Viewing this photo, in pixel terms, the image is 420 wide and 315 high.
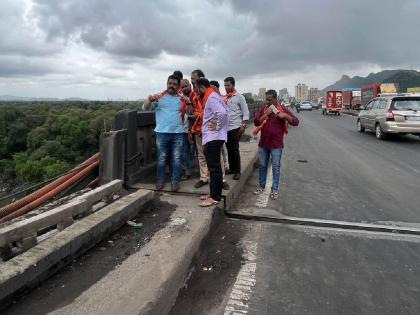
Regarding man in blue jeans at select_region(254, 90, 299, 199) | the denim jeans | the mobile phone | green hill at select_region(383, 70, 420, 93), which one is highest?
green hill at select_region(383, 70, 420, 93)

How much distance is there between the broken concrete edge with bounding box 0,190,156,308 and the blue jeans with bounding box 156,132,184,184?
1185mm

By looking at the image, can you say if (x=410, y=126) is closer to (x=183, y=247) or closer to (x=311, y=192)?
(x=311, y=192)

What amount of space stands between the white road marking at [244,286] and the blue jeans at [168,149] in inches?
74.8

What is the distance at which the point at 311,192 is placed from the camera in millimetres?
6660

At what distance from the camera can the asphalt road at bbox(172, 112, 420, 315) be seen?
3.06 m

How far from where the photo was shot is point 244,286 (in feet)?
10.8

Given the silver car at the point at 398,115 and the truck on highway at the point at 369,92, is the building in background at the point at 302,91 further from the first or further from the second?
the silver car at the point at 398,115

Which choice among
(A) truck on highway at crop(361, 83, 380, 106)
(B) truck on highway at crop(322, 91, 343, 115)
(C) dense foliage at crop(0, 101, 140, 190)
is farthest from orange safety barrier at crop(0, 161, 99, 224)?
(C) dense foliage at crop(0, 101, 140, 190)

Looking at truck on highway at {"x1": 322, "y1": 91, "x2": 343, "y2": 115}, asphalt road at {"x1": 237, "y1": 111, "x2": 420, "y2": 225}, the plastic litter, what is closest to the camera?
the plastic litter

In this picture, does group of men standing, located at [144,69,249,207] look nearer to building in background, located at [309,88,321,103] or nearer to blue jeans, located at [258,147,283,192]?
blue jeans, located at [258,147,283,192]

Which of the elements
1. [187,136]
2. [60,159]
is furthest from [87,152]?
[187,136]

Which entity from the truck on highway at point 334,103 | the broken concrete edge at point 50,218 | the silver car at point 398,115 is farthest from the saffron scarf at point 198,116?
the truck on highway at point 334,103

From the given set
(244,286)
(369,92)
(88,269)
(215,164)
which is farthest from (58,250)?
(369,92)

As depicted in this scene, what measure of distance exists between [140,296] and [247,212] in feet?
9.12
